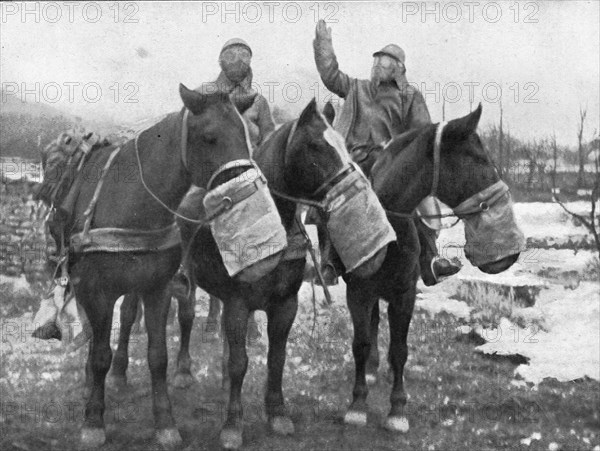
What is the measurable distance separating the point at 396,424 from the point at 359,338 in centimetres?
70

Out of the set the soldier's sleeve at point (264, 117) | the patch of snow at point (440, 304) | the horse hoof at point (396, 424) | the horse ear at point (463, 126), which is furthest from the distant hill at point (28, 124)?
the patch of snow at point (440, 304)

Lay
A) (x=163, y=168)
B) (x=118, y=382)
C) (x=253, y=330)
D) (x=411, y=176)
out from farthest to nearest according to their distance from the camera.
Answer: (x=253, y=330) < (x=118, y=382) < (x=411, y=176) < (x=163, y=168)

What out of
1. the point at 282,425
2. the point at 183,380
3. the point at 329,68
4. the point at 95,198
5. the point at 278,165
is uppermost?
the point at 329,68

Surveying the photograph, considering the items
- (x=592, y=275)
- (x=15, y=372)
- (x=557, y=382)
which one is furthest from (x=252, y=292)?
(x=592, y=275)

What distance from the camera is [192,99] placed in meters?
3.98

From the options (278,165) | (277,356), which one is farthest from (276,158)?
Result: (277,356)

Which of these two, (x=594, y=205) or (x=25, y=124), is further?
(x=594, y=205)

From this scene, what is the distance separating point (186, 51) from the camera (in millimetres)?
6527

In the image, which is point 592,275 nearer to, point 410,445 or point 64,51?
point 410,445

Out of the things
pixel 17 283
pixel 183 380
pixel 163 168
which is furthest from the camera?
pixel 17 283

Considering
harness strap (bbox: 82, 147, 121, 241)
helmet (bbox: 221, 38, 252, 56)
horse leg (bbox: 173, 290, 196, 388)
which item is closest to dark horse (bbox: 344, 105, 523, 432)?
horse leg (bbox: 173, 290, 196, 388)

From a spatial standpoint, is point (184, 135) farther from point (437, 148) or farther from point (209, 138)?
point (437, 148)

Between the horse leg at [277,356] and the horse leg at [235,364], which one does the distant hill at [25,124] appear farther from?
the horse leg at [277,356]

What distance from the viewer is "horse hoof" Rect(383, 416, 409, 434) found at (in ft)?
16.2
